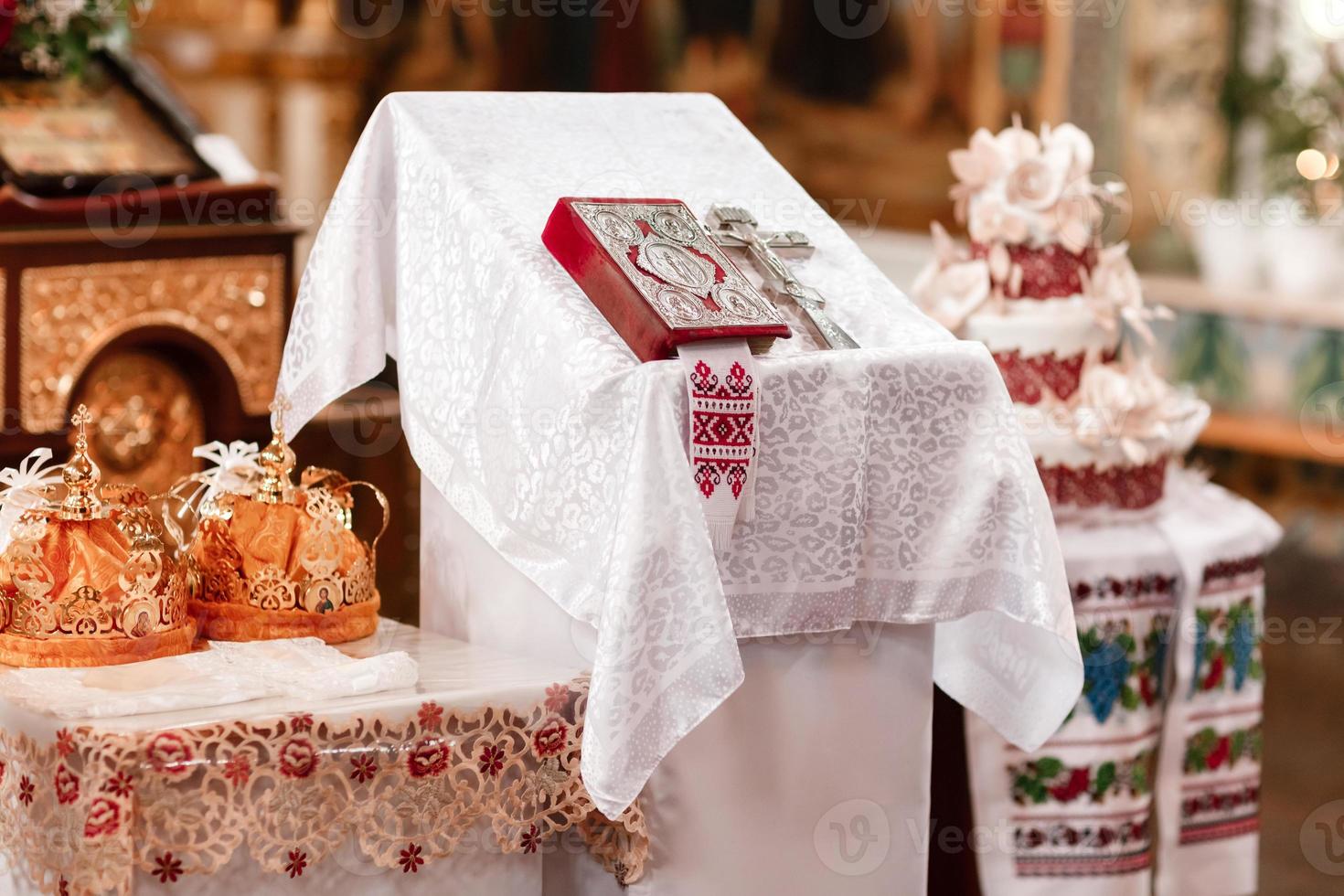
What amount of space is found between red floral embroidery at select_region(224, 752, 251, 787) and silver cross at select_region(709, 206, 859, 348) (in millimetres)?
858

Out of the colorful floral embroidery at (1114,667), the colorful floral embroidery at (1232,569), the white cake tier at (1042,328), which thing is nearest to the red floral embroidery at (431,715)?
the colorful floral embroidery at (1114,667)

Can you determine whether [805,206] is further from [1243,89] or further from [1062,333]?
[1243,89]

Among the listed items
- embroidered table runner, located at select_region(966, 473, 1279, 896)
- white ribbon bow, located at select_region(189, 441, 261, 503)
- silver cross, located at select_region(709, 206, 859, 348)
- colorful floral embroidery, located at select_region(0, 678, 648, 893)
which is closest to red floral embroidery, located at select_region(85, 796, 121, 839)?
colorful floral embroidery, located at select_region(0, 678, 648, 893)

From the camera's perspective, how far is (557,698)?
224 centimetres

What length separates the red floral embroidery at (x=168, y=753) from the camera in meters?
1.99

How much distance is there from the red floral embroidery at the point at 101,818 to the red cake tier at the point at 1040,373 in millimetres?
1793

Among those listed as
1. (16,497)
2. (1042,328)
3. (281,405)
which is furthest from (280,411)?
(1042,328)

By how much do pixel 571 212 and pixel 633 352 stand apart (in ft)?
0.69

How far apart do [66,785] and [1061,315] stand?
6.20 ft

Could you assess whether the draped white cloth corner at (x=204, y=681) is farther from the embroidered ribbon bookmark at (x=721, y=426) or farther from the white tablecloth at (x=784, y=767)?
the embroidered ribbon bookmark at (x=721, y=426)

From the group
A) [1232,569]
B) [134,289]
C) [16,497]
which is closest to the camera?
[16,497]

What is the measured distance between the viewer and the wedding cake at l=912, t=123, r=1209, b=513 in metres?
3.19

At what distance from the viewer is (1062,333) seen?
3234 mm

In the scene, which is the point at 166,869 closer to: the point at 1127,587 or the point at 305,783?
the point at 305,783
